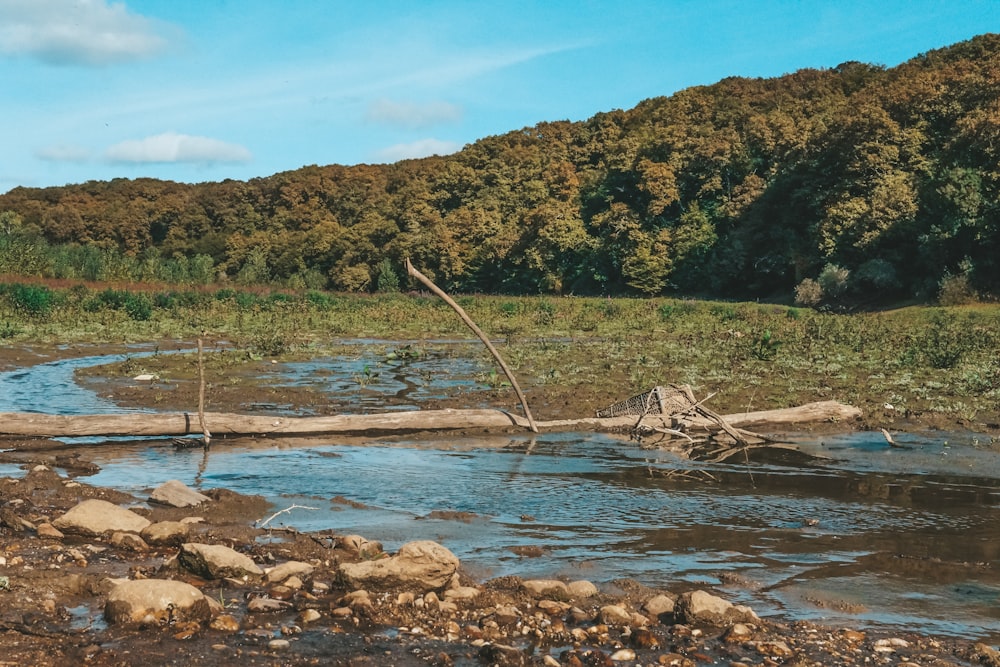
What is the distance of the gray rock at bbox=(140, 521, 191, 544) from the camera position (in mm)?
7684

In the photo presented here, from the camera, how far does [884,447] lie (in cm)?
1373

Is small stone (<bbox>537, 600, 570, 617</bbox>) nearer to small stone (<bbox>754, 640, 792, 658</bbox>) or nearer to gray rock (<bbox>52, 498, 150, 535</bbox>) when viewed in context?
small stone (<bbox>754, 640, 792, 658</bbox>)

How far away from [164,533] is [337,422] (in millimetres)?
6264

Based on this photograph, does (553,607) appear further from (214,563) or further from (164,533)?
(164,533)

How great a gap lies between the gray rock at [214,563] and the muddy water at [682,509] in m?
1.84

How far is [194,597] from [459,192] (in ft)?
286

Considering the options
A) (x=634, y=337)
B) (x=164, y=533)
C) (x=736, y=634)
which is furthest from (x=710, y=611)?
(x=634, y=337)

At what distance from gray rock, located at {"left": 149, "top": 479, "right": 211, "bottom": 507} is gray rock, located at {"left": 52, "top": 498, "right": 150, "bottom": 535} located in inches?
48.7

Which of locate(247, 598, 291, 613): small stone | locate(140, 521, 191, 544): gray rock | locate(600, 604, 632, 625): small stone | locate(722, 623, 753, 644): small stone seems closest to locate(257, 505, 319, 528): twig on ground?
locate(140, 521, 191, 544): gray rock

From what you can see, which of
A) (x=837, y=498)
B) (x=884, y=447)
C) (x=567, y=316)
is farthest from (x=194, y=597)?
(x=567, y=316)

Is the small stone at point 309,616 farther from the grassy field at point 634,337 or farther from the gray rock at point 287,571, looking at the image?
the grassy field at point 634,337

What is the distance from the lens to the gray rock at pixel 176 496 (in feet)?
30.7

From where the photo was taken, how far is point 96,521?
26.1ft

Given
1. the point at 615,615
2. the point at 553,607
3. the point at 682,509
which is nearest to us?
the point at 615,615
